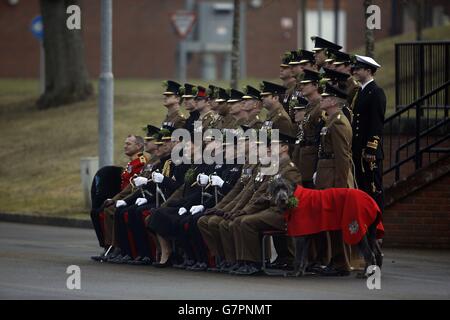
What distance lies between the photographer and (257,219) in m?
15.8

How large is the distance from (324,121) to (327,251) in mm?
1426

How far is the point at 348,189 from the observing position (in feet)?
50.1

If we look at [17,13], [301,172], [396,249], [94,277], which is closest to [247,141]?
[301,172]

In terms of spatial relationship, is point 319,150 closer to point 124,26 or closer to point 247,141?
point 247,141

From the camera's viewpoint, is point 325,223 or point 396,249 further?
point 396,249

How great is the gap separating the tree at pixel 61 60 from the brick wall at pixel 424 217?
15.9 metres

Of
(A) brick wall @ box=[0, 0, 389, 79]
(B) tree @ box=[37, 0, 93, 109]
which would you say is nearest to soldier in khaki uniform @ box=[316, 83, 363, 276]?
(B) tree @ box=[37, 0, 93, 109]

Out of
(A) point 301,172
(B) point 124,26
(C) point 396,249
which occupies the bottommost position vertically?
(C) point 396,249

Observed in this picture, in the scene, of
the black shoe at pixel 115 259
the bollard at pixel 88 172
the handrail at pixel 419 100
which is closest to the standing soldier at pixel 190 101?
the black shoe at pixel 115 259

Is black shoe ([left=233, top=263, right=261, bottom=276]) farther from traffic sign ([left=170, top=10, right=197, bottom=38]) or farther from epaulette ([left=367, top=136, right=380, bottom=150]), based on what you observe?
traffic sign ([left=170, top=10, right=197, bottom=38])

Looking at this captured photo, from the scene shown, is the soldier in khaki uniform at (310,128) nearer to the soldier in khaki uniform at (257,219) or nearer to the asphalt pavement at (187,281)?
the soldier in khaki uniform at (257,219)

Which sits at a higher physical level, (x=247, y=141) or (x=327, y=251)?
(x=247, y=141)

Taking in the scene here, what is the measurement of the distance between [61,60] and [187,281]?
63.3 ft

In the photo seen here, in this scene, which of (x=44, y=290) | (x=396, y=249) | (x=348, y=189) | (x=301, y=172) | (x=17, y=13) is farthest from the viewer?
(x=17, y=13)
